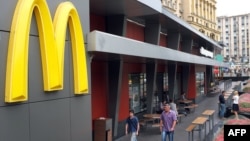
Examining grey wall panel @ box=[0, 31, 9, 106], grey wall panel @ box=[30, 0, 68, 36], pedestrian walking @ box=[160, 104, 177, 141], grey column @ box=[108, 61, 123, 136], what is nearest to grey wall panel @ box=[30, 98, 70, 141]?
grey wall panel @ box=[0, 31, 9, 106]

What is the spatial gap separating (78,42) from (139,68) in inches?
387

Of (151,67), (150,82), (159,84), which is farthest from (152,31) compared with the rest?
(159,84)

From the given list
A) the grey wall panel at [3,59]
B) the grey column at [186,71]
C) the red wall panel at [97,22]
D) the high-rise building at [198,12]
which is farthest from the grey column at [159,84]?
the high-rise building at [198,12]

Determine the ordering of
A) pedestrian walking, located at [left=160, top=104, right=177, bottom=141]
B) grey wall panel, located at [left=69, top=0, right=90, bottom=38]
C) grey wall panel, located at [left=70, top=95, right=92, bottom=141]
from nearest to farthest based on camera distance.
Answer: grey wall panel, located at [left=70, top=95, right=92, bottom=141], grey wall panel, located at [left=69, top=0, right=90, bottom=38], pedestrian walking, located at [left=160, top=104, right=177, bottom=141]

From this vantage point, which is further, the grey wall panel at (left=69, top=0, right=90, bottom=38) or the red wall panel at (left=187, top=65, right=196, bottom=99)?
the red wall panel at (left=187, top=65, right=196, bottom=99)

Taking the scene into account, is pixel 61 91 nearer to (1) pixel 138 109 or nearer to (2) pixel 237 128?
(2) pixel 237 128

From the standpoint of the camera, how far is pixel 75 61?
28.2 feet

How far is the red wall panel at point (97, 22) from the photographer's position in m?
13.0

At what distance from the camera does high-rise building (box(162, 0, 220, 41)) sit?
59.6m

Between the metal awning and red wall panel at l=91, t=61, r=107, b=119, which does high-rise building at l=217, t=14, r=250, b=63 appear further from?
red wall panel at l=91, t=61, r=107, b=119

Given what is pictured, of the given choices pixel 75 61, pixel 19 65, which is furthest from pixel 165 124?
pixel 19 65

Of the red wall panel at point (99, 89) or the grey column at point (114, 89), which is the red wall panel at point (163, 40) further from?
the red wall panel at point (99, 89)

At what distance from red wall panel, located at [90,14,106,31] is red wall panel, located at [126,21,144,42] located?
2.48m

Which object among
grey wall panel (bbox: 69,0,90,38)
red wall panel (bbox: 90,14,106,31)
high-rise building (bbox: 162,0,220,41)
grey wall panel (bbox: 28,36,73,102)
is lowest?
grey wall panel (bbox: 28,36,73,102)
